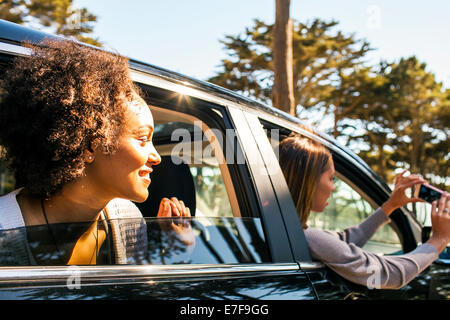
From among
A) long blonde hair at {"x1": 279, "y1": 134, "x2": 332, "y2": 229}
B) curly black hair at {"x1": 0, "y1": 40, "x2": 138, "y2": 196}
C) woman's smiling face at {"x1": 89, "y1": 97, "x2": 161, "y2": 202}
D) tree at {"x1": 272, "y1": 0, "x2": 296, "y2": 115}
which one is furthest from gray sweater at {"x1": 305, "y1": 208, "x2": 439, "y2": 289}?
tree at {"x1": 272, "y1": 0, "x2": 296, "y2": 115}

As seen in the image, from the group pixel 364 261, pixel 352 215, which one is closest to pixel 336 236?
pixel 364 261

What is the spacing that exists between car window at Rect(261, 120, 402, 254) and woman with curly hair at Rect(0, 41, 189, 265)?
0.90 metres

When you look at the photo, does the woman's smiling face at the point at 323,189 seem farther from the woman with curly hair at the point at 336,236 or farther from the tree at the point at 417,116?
the tree at the point at 417,116

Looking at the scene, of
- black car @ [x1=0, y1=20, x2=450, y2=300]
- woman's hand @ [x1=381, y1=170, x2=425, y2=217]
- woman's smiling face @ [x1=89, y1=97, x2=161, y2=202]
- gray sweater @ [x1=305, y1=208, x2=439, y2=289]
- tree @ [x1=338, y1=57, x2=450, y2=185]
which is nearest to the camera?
black car @ [x1=0, y1=20, x2=450, y2=300]

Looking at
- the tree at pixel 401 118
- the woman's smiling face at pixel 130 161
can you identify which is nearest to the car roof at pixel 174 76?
the woman's smiling face at pixel 130 161

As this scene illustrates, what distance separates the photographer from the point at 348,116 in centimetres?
2658

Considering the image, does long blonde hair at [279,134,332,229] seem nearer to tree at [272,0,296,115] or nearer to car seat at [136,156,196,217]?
car seat at [136,156,196,217]

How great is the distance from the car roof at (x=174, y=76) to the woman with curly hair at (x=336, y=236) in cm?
13

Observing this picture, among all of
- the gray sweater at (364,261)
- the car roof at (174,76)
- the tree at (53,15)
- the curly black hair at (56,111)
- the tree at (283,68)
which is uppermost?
the tree at (53,15)

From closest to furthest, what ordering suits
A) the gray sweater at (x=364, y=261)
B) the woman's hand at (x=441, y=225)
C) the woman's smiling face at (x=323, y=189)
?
1. the gray sweater at (x=364, y=261)
2. the woman's hand at (x=441, y=225)
3. the woman's smiling face at (x=323, y=189)

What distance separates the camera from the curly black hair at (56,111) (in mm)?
1119

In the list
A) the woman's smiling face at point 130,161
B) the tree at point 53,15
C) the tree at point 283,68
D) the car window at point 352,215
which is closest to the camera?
the woman's smiling face at point 130,161

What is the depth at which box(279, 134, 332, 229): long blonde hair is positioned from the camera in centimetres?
195
